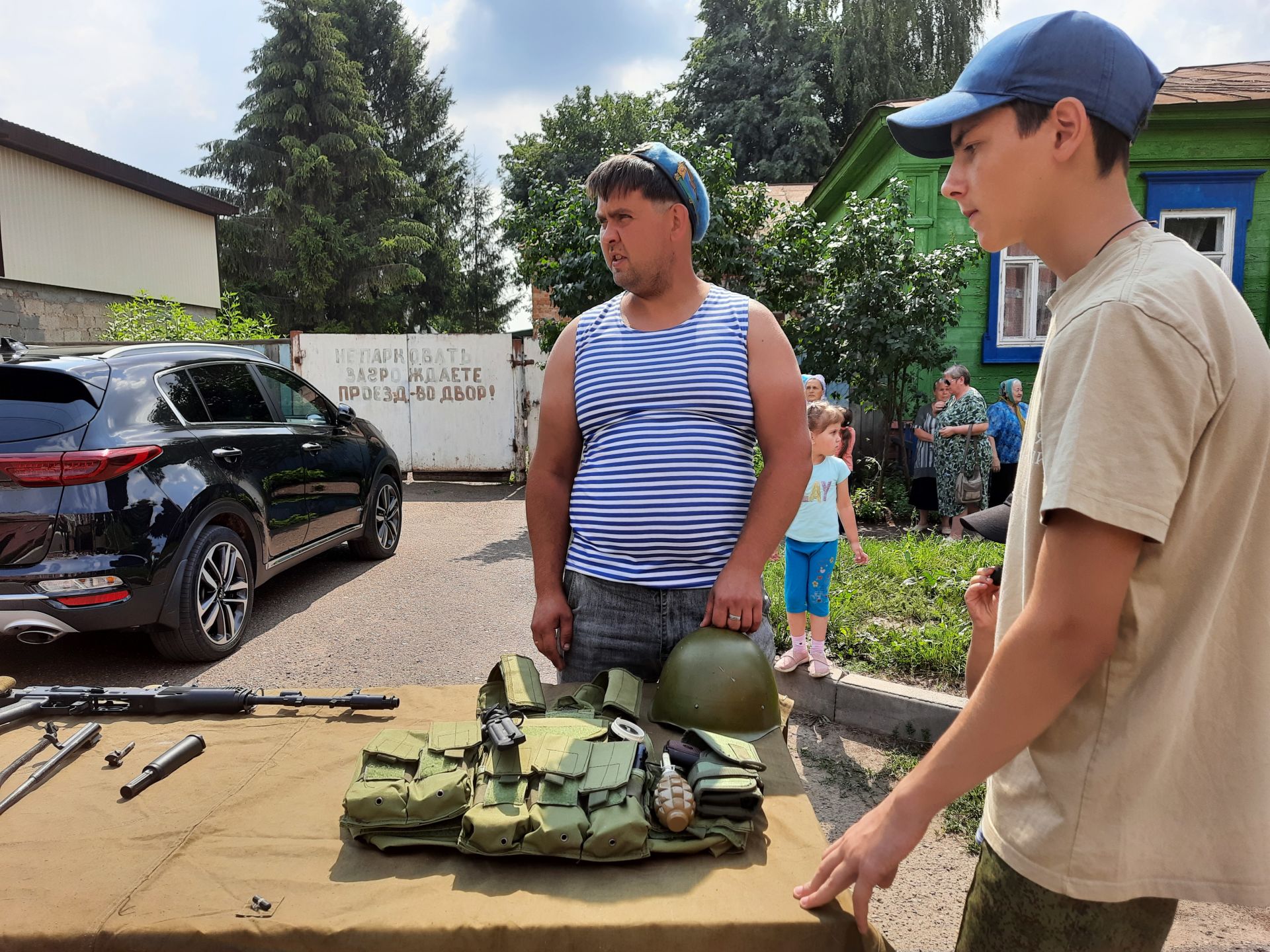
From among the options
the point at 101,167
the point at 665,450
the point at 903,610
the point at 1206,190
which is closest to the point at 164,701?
the point at 665,450

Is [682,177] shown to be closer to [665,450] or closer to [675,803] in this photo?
[665,450]

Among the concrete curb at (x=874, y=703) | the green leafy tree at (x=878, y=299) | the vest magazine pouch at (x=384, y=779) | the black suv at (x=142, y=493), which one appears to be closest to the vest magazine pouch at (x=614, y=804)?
the vest magazine pouch at (x=384, y=779)

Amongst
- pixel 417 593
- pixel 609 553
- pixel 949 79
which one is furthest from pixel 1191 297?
pixel 949 79

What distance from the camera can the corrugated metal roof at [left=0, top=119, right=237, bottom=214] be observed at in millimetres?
14555

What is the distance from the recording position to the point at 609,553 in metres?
2.09

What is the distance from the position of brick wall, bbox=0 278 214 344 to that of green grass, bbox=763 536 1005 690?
15.4 m

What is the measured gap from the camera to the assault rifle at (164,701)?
6.10ft

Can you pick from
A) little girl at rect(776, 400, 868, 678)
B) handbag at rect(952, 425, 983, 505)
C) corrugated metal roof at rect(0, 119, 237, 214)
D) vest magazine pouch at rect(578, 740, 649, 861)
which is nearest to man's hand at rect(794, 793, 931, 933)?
vest magazine pouch at rect(578, 740, 649, 861)


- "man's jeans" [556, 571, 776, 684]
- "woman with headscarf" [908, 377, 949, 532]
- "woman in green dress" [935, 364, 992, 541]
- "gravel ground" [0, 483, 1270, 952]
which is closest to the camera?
"man's jeans" [556, 571, 776, 684]

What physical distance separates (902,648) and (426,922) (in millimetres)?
3795

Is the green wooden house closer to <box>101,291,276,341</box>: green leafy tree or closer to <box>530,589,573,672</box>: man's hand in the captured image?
<box>530,589,573,672</box>: man's hand

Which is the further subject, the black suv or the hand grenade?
the black suv

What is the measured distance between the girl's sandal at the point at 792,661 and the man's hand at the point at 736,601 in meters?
2.55

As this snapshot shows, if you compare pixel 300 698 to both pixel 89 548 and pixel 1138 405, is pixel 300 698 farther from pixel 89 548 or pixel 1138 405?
pixel 89 548
